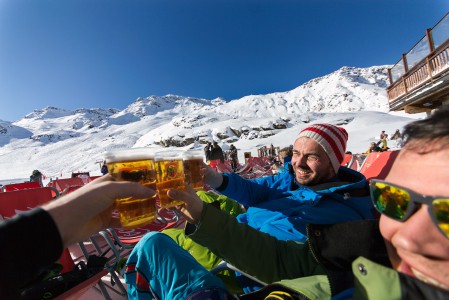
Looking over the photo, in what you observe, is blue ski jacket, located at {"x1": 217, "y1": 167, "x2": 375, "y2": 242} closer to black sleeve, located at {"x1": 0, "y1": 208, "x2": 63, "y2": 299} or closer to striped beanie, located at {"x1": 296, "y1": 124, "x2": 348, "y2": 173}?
striped beanie, located at {"x1": 296, "y1": 124, "x2": 348, "y2": 173}

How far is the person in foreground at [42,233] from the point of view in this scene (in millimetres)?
580

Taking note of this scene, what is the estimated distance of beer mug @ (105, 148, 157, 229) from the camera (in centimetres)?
93

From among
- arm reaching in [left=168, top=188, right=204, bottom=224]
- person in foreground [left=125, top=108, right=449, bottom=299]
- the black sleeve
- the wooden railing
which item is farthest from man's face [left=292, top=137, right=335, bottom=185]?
the wooden railing

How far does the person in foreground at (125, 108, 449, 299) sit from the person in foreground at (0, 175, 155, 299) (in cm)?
37

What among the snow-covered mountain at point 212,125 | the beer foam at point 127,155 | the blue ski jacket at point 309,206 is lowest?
the blue ski jacket at point 309,206

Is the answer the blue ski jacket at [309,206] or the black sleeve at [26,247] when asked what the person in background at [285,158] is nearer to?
the blue ski jacket at [309,206]

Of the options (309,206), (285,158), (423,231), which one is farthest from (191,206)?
(285,158)

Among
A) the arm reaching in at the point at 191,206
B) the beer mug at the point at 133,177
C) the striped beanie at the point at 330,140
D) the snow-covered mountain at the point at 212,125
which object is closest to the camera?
the beer mug at the point at 133,177

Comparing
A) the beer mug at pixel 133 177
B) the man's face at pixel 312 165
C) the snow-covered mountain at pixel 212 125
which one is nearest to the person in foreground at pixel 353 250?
the beer mug at pixel 133 177

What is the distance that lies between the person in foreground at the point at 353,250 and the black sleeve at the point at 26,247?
489 mm

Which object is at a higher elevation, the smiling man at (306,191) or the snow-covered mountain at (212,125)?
the snow-covered mountain at (212,125)

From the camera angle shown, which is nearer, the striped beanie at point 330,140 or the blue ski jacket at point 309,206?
the blue ski jacket at point 309,206

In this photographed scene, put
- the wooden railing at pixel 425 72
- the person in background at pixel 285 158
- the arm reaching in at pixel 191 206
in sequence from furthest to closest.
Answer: the wooden railing at pixel 425 72 → the person in background at pixel 285 158 → the arm reaching in at pixel 191 206

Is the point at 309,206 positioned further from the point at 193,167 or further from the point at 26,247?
the point at 26,247
